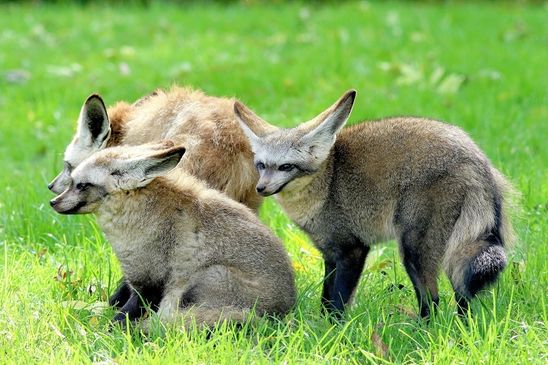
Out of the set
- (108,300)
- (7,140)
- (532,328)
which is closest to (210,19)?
(7,140)

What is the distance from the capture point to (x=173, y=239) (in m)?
5.05

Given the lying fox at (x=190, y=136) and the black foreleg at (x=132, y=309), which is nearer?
the black foreleg at (x=132, y=309)

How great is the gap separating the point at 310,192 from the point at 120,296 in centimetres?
126

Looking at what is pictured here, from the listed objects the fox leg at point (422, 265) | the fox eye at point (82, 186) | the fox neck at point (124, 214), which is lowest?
the fox leg at point (422, 265)

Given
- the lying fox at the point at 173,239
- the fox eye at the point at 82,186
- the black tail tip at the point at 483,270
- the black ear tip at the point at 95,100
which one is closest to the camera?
the black tail tip at the point at 483,270

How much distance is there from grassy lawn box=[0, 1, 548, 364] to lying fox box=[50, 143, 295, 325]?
0.69 ft

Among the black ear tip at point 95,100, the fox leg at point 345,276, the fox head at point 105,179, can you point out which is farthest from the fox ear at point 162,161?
the fox leg at point 345,276

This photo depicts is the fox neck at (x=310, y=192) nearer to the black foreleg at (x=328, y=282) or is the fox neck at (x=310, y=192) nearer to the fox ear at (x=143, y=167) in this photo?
the black foreleg at (x=328, y=282)

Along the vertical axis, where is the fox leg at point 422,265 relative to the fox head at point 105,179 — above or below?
below

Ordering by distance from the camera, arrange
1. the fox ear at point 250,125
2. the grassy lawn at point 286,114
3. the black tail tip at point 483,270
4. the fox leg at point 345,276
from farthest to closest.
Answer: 1. the fox ear at point 250,125
2. the fox leg at point 345,276
3. the black tail tip at point 483,270
4. the grassy lawn at point 286,114

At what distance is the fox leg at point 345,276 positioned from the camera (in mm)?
5281

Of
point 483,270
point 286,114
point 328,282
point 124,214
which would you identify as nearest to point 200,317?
point 124,214

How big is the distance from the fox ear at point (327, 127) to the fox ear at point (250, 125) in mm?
296

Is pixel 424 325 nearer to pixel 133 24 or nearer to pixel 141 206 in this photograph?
pixel 141 206
